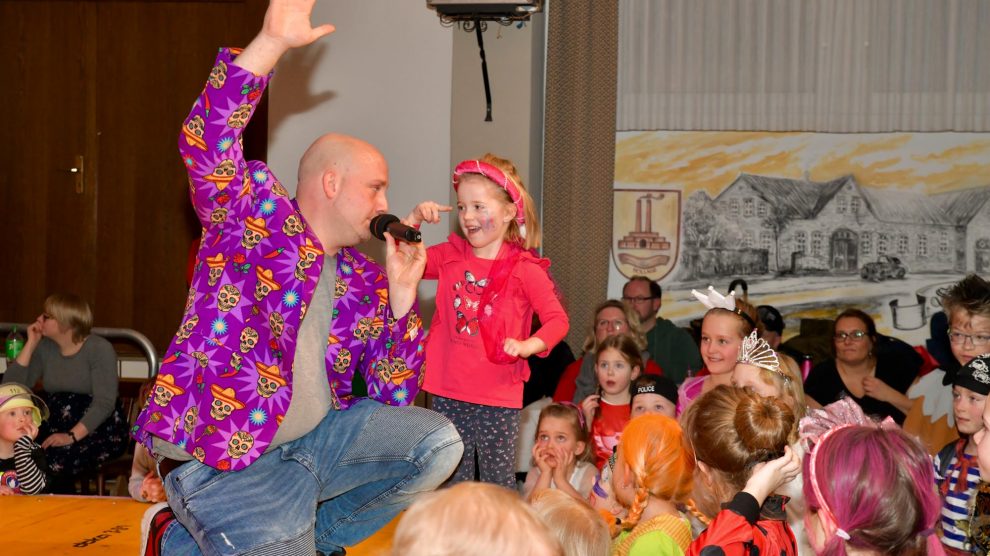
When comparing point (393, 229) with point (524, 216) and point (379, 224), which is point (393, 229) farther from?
point (524, 216)

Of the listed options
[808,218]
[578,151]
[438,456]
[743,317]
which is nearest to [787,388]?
[743,317]

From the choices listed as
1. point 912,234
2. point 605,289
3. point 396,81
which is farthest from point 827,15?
point 396,81

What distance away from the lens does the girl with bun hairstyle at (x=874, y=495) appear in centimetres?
179

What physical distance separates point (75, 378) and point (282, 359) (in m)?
3.15

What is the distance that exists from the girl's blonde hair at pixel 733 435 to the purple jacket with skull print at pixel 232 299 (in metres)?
0.93

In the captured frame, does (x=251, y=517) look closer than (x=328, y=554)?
Yes

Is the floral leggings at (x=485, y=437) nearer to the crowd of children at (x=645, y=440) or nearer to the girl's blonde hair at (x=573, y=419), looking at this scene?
the crowd of children at (x=645, y=440)

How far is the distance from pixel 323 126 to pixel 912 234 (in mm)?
3196

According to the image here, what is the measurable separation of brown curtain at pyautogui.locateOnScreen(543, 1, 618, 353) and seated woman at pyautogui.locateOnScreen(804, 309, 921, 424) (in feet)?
4.58

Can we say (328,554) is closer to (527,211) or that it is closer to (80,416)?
(527,211)

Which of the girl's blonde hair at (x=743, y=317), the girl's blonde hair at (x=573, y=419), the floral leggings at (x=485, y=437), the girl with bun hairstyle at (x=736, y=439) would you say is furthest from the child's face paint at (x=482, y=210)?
the girl with bun hairstyle at (x=736, y=439)

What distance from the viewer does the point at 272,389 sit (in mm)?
2195

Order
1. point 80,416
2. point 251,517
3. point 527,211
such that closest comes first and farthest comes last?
point 251,517 < point 527,211 < point 80,416

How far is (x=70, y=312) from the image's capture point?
197 inches
